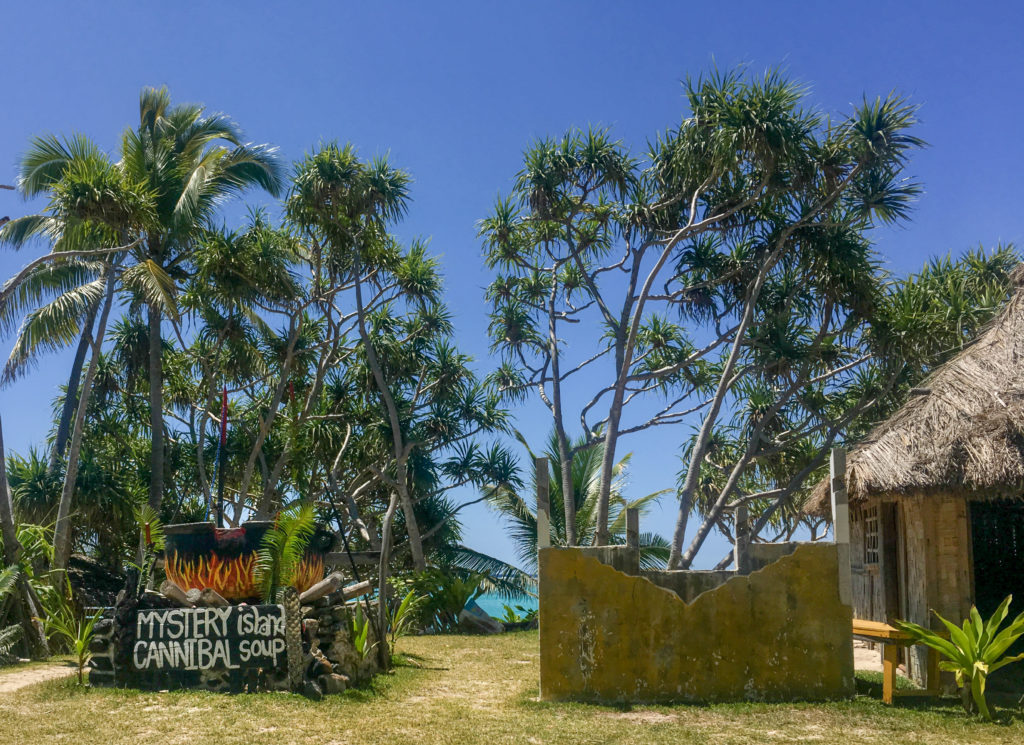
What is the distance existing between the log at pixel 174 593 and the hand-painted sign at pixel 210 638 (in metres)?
0.18

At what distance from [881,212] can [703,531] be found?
598 cm

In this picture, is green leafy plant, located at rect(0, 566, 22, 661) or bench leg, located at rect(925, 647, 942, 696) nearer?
bench leg, located at rect(925, 647, 942, 696)

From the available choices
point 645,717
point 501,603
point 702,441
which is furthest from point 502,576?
point 645,717

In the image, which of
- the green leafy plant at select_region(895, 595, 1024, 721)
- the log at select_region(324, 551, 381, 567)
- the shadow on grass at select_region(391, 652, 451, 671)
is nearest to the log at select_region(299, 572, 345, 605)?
the shadow on grass at select_region(391, 652, 451, 671)

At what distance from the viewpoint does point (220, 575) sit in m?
9.70

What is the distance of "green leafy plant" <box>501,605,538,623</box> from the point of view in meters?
18.6

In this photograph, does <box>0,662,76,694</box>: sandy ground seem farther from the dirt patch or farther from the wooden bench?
the wooden bench

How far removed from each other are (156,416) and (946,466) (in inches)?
475

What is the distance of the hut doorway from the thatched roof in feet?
11.9

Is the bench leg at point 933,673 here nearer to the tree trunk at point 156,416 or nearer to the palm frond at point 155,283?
the palm frond at point 155,283

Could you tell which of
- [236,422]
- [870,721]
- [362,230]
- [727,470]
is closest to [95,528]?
[236,422]

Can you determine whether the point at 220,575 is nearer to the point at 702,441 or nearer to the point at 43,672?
the point at 43,672

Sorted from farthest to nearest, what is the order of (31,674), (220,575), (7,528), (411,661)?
(7,528) < (411,661) < (31,674) < (220,575)

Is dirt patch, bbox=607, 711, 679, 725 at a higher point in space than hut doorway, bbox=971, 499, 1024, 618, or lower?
lower
